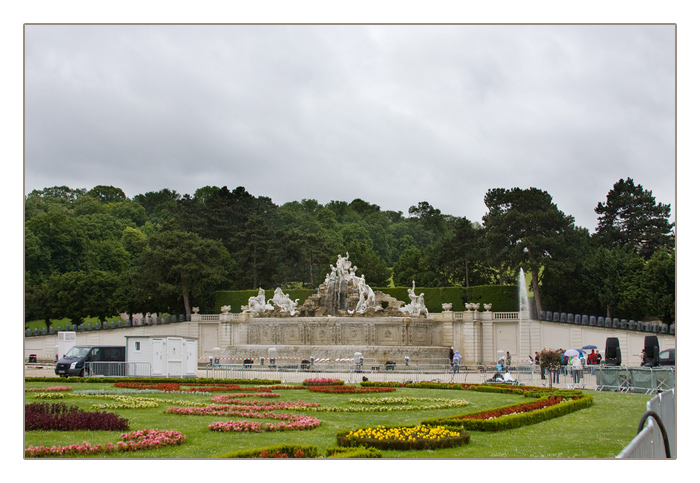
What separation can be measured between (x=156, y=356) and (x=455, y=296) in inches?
1246

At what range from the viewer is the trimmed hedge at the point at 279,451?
42.5ft

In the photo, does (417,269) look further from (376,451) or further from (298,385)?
(376,451)

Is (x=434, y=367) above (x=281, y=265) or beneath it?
beneath

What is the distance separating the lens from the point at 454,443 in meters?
14.6

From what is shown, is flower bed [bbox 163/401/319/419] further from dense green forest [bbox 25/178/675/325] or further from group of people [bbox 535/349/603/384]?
dense green forest [bbox 25/178/675/325]

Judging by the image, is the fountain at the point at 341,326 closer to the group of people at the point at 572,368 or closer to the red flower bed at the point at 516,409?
the group of people at the point at 572,368

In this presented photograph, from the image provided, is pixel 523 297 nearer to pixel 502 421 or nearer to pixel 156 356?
pixel 156 356

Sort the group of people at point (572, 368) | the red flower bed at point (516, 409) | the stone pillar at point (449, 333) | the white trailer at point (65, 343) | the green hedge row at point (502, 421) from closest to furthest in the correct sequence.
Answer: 1. the green hedge row at point (502, 421)
2. the red flower bed at point (516, 409)
3. the group of people at point (572, 368)
4. the white trailer at point (65, 343)
5. the stone pillar at point (449, 333)

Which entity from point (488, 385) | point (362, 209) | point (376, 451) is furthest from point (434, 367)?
point (362, 209)

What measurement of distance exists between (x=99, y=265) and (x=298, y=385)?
4973cm

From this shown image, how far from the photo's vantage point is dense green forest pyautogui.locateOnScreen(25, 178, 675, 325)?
54.5 metres

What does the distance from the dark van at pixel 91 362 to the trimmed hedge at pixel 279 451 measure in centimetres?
2115

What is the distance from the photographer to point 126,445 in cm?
1388

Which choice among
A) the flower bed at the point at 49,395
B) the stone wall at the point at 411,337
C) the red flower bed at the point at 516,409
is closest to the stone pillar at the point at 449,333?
the stone wall at the point at 411,337
